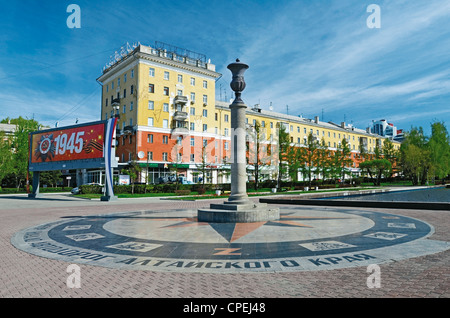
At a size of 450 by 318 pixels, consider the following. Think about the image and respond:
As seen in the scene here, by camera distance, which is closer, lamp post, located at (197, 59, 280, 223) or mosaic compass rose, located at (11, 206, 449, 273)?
mosaic compass rose, located at (11, 206, 449, 273)

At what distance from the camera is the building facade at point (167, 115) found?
1927 inches

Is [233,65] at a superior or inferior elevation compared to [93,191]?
superior

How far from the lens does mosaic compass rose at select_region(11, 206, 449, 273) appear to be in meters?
6.37

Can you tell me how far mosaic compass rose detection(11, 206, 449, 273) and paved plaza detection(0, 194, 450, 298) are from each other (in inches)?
1.0

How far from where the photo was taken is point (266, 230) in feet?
34.0

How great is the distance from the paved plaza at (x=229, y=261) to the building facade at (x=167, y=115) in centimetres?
3496

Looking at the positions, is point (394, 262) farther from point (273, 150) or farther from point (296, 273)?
point (273, 150)

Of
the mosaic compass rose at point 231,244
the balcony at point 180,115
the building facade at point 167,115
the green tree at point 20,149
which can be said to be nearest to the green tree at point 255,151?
the building facade at point 167,115

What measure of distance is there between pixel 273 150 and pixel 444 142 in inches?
1390

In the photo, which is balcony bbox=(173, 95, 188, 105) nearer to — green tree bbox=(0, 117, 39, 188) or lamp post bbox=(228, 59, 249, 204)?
green tree bbox=(0, 117, 39, 188)

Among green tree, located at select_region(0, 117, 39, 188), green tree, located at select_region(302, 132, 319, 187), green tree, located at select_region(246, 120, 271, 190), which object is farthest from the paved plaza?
green tree, located at select_region(0, 117, 39, 188)

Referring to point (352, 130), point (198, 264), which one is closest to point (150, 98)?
point (198, 264)

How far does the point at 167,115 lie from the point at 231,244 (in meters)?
46.1

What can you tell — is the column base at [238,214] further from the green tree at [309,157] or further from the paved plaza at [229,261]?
the green tree at [309,157]
